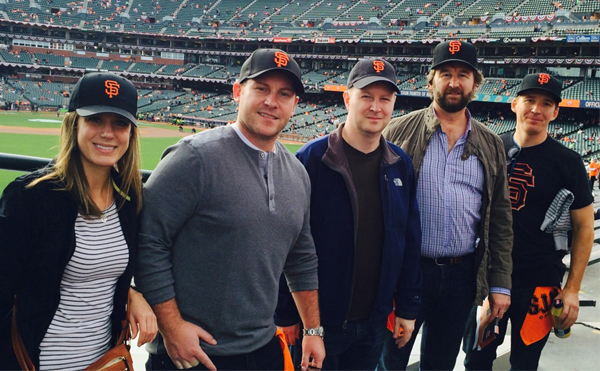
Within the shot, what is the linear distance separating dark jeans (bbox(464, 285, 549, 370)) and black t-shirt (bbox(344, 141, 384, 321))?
142 centimetres

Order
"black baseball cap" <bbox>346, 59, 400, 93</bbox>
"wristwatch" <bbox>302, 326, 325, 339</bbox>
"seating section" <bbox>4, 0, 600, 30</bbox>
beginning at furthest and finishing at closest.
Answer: "seating section" <bbox>4, 0, 600, 30</bbox> < "black baseball cap" <bbox>346, 59, 400, 93</bbox> < "wristwatch" <bbox>302, 326, 325, 339</bbox>

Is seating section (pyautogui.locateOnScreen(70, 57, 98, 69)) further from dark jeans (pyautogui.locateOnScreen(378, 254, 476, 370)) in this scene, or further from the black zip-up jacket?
the black zip-up jacket

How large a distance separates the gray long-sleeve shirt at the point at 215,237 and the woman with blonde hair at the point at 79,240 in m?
0.13

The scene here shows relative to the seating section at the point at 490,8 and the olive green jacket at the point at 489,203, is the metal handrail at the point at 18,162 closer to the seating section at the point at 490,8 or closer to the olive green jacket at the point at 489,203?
the olive green jacket at the point at 489,203

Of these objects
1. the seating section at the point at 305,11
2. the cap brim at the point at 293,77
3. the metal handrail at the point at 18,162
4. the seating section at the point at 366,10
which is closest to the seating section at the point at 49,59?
the seating section at the point at 305,11

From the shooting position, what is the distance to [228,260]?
7.41ft

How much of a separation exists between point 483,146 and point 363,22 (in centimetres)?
6193

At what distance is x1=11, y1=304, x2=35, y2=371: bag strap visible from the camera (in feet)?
6.60

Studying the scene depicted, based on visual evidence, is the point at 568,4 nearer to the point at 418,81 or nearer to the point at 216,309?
the point at 418,81

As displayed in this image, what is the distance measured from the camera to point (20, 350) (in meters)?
2.02

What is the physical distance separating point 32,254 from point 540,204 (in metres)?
3.65

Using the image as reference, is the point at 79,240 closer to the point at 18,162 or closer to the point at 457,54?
the point at 18,162

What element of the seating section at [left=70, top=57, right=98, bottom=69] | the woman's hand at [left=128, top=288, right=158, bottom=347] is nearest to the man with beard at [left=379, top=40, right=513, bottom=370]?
the woman's hand at [left=128, top=288, right=158, bottom=347]

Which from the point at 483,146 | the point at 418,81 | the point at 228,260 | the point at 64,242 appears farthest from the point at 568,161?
the point at 418,81
